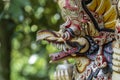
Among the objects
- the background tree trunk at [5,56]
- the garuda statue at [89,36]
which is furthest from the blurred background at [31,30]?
the garuda statue at [89,36]

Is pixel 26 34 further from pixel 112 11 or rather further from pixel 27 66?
pixel 112 11

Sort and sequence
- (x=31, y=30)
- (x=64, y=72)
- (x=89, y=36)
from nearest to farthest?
(x=89, y=36)
(x=64, y=72)
(x=31, y=30)

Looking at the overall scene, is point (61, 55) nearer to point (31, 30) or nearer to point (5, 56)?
point (31, 30)

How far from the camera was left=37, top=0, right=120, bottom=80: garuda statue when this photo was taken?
4.85 feet

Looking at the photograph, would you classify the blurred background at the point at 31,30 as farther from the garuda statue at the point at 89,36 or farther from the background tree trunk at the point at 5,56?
the garuda statue at the point at 89,36

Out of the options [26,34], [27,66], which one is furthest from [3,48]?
[27,66]

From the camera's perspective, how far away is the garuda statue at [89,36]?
1479 mm

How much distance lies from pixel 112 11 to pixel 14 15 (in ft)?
3.79

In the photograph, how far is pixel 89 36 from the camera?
1521 mm

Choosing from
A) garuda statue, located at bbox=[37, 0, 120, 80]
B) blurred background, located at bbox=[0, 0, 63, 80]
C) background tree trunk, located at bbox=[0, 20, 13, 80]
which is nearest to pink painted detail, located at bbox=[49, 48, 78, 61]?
garuda statue, located at bbox=[37, 0, 120, 80]

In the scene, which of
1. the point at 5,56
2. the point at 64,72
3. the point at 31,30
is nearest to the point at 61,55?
the point at 64,72

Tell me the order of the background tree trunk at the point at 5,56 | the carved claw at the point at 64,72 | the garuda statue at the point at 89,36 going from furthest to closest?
the background tree trunk at the point at 5,56 → the carved claw at the point at 64,72 → the garuda statue at the point at 89,36

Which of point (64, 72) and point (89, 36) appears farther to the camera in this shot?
point (64, 72)

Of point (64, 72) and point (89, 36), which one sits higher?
point (89, 36)
